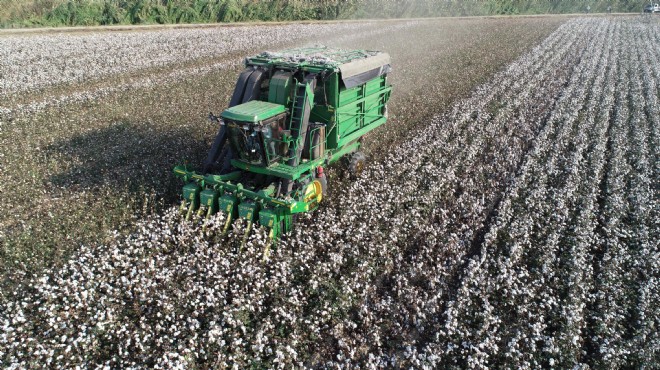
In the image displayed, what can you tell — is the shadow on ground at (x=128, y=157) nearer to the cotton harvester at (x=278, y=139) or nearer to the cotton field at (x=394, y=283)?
the cotton harvester at (x=278, y=139)

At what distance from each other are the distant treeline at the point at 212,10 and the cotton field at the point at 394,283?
32.2 meters

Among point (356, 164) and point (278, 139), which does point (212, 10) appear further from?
point (278, 139)

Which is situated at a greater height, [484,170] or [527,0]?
[527,0]

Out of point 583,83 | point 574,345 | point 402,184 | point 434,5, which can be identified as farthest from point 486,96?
point 434,5

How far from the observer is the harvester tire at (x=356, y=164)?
1167 cm

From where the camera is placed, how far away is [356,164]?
11.8 meters

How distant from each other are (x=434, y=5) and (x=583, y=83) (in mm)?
36654

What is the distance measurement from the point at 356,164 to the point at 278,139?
127 inches

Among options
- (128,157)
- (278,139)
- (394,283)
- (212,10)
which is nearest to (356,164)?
(278,139)

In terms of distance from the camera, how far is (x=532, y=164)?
12.5 m

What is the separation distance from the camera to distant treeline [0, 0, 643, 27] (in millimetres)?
32969

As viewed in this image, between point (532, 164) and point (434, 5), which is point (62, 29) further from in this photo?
point (434, 5)

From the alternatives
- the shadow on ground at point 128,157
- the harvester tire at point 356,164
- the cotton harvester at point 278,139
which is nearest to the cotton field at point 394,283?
the harvester tire at point 356,164

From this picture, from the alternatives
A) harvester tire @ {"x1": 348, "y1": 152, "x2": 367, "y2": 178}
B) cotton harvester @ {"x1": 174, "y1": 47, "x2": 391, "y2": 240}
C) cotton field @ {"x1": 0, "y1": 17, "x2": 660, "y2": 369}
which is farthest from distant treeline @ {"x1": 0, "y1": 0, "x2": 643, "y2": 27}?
cotton field @ {"x1": 0, "y1": 17, "x2": 660, "y2": 369}
